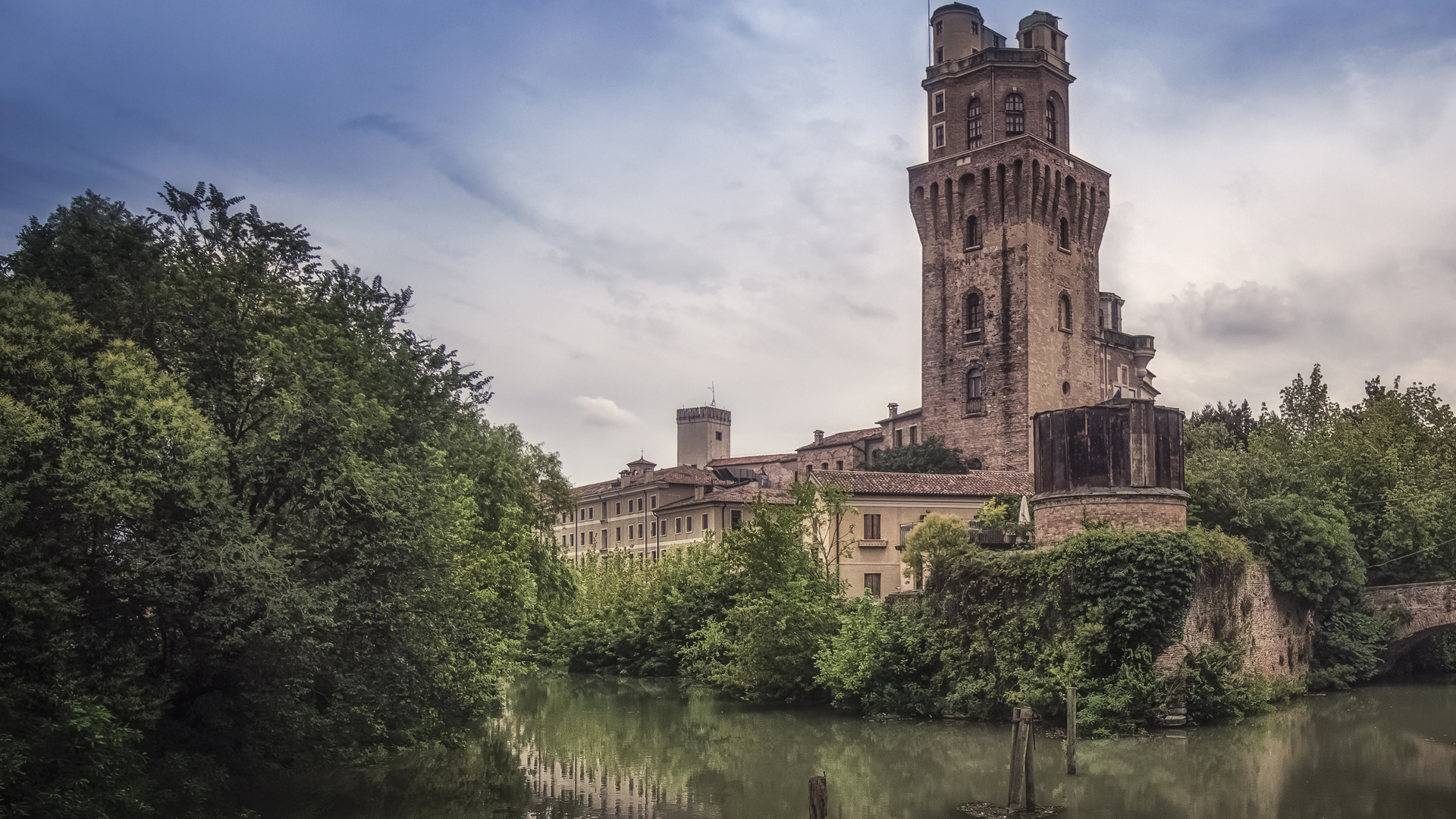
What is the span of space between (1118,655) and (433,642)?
48.9ft

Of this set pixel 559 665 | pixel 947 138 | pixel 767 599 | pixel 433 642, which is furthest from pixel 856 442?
pixel 433 642

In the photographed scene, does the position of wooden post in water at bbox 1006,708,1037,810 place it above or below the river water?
above

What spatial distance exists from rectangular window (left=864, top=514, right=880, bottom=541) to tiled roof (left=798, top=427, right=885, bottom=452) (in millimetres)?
20123

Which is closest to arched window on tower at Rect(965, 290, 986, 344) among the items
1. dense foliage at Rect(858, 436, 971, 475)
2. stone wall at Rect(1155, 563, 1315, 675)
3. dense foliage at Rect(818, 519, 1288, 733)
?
dense foliage at Rect(858, 436, 971, 475)

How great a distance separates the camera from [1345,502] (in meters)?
39.8

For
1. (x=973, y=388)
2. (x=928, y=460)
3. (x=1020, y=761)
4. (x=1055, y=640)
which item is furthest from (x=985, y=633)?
(x=973, y=388)

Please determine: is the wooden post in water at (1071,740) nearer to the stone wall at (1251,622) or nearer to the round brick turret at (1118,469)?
the stone wall at (1251,622)

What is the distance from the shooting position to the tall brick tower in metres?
54.8

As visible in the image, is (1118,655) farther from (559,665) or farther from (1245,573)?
(559,665)

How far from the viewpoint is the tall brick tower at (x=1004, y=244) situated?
54.8 m

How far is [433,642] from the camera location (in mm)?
19469

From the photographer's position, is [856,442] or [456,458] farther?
[856,442]

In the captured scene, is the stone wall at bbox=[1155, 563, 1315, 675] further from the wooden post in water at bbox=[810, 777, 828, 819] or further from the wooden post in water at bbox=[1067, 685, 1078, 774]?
the wooden post in water at bbox=[810, 777, 828, 819]

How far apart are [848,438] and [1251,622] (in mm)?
40922
